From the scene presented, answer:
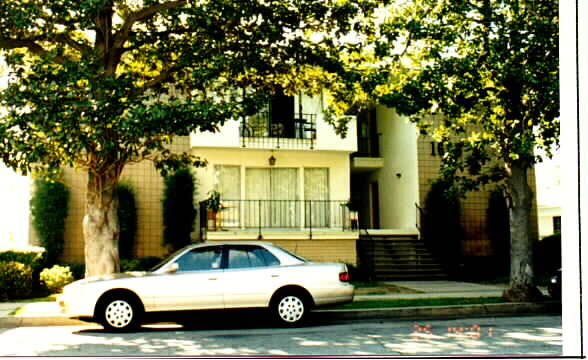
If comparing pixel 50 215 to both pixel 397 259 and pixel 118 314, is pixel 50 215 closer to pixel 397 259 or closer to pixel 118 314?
pixel 118 314

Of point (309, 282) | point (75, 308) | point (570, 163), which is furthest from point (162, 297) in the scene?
point (570, 163)

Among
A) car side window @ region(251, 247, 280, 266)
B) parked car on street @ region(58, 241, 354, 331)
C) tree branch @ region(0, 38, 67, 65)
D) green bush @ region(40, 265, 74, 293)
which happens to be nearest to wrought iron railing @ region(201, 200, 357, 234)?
green bush @ region(40, 265, 74, 293)

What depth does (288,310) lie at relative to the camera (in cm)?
1085

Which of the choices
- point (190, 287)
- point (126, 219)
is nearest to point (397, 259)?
point (126, 219)

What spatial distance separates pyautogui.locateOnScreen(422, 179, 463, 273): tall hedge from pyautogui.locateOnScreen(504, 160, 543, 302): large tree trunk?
7193 millimetres

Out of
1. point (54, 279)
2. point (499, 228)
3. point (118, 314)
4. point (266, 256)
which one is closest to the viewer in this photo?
point (118, 314)

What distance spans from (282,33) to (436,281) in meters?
9.71

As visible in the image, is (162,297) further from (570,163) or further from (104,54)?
(570,163)

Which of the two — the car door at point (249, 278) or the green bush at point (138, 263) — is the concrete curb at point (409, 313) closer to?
the car door at point (249, 278)

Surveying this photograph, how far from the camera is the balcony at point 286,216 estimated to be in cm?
2050

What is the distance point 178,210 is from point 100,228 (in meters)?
7.29

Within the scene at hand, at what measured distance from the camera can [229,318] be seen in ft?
40.0

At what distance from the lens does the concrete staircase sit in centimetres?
1977

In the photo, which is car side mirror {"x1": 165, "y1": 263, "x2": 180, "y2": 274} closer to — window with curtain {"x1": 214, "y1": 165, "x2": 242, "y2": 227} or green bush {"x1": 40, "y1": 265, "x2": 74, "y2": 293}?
green bush {"x1": 40, "y1": 265, "x2": 74, "y2": 293}
